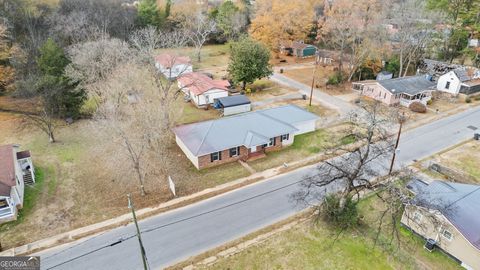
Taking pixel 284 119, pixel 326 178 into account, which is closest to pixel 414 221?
pixel 326 178

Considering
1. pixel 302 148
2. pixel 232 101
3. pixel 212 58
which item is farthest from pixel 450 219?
pixel 212 58

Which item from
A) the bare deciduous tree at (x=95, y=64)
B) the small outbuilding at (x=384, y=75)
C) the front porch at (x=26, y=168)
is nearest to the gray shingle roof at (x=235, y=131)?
the bare deciduous tree at (x=95, y=64)

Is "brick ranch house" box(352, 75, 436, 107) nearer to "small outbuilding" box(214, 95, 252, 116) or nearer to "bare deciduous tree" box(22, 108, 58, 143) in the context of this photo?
"small outbuilding" box(214, 95, 252, 116)

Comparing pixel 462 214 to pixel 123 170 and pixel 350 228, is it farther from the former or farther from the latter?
pixel 123 170

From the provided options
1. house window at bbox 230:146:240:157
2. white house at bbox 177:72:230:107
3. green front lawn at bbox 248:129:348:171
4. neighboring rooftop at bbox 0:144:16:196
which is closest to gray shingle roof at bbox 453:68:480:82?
green front lawn at bbox 248:129:348:171

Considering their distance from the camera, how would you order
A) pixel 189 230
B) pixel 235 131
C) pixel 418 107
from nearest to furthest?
pixel 189 230, pixel 235 131, pixel 418 107

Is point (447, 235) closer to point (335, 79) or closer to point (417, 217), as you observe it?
point (417, 217)
